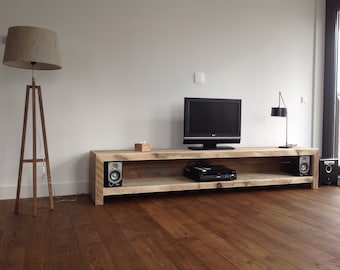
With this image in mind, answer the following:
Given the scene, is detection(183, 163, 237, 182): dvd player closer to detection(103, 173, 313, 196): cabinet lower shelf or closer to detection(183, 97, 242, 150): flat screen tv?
detection(103, 173, 313, 196): cabinet lower shelf

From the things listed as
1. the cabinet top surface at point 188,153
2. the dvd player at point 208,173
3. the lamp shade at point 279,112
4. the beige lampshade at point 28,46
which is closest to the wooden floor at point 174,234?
the dvd player at point 208,173

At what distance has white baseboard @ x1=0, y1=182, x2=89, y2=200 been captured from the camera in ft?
10.8

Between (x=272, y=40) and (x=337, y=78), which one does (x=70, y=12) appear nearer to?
(x=272, y=40)

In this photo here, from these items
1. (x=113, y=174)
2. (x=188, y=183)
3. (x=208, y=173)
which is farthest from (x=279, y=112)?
(x=113, y=174)

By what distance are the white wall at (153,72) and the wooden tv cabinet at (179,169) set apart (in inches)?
10.0

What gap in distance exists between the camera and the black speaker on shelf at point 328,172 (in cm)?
411

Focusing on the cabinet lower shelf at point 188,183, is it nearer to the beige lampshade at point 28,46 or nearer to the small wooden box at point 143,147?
the small wooden box at point 143,147

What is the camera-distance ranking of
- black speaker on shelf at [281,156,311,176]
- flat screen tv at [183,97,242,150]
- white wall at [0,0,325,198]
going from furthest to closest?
black speaker on shelf at [281,156,311,176]
flat screen tv at [183,97,242,150]
white wall at [0,0,325,198]

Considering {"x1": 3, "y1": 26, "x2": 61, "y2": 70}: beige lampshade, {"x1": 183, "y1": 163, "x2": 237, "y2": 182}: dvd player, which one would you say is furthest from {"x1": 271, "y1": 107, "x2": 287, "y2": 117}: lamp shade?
{"x1": 3, "y1": 26, "x2": 61, "y2": 70}: beige lampshade

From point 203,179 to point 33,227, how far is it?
1.71 metres

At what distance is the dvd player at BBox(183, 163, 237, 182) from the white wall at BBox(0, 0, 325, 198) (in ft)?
1.34

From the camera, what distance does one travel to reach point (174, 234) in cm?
232

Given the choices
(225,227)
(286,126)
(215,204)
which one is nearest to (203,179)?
(215,204)

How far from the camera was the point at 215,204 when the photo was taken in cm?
318
